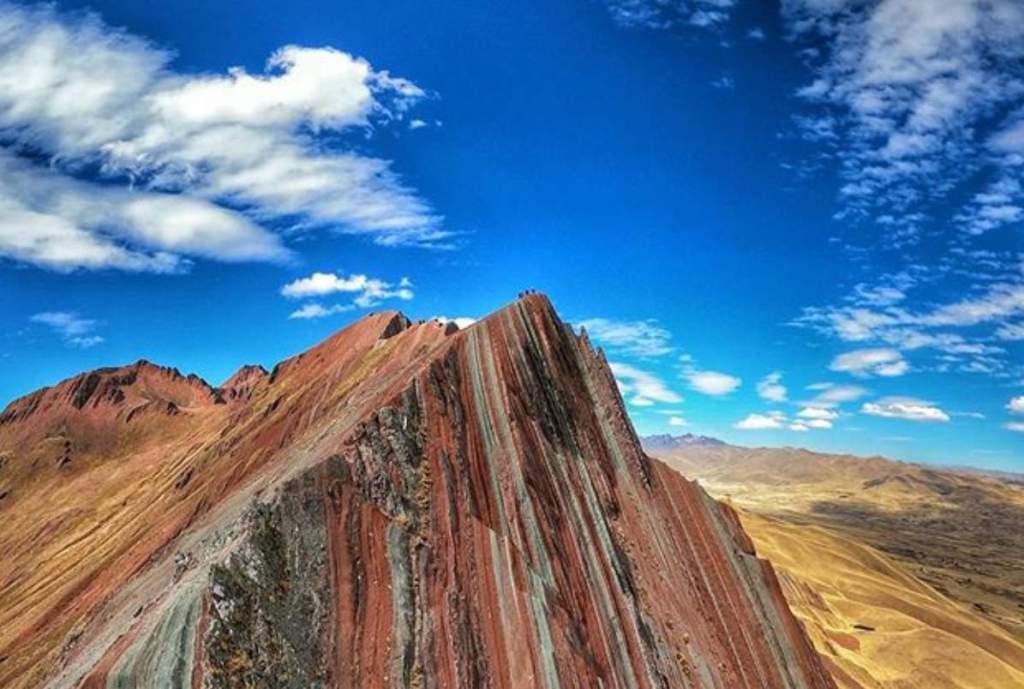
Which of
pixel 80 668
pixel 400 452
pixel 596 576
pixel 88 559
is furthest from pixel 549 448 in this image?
pixel 88 559

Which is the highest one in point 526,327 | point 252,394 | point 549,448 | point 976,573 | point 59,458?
point 59,458

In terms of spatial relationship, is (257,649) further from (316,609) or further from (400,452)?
(400,452)

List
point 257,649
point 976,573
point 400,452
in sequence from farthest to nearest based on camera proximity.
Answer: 1. point 976,573
2. point 400,452
3. point 257,649

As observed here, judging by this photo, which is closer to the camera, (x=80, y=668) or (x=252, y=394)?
(x=80, y=668)

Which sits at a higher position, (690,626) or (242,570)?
(242,570)

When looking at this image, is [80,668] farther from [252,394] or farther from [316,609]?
[252,394]

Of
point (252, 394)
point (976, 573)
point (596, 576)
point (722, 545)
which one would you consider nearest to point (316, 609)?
point (596, 576)

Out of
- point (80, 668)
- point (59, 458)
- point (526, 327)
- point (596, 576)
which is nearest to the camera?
point (80, 668)
